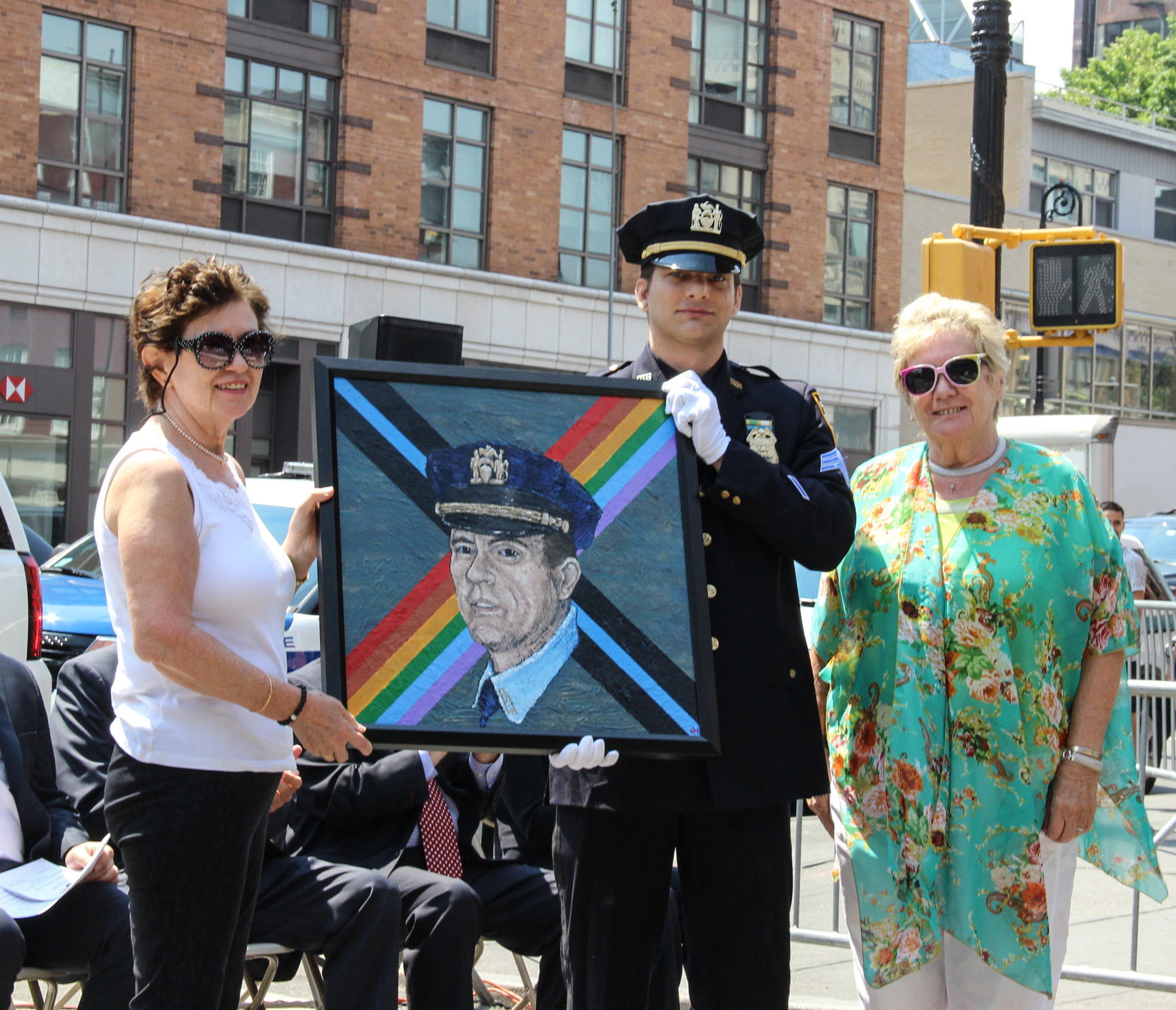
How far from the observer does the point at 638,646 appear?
3137 mm

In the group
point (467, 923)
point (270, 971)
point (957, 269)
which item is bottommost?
point (270, 971)

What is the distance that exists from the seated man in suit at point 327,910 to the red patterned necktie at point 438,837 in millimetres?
473

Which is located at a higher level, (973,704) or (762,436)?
(762,436)

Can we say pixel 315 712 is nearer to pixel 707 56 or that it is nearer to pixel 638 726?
pixel 638 726

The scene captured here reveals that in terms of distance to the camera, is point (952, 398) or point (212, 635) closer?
point (212, 635)

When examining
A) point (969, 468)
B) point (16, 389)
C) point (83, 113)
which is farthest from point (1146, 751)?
point (83, 113)

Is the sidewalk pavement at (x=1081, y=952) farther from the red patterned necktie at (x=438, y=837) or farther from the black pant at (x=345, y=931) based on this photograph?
the black pant at (x=345, y=931)

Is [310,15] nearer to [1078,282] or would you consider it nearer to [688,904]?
[1078,282]

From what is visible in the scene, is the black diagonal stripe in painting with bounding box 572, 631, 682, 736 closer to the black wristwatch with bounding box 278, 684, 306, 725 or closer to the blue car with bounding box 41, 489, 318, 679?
the black wristwatch with bounding box 278, 684, 306, 725

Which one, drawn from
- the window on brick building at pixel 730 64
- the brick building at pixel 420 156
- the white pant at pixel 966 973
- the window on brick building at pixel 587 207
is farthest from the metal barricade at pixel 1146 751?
the window on brick building at pixel 730 64

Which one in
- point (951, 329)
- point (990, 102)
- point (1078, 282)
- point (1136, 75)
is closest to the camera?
point (951, 329)

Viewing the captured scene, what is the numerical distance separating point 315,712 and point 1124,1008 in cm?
368

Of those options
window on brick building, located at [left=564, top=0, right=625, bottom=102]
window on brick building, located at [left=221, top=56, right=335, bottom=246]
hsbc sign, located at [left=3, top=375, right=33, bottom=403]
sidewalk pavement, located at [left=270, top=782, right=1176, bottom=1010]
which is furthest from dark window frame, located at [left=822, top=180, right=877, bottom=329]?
sidewalk pavement, located at [left=270, top=782, right=1176, bottom=1010]

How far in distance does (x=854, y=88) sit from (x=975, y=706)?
27.9 meters
